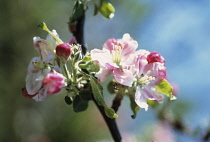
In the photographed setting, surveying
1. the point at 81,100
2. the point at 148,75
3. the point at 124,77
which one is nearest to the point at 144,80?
the point at 148,75

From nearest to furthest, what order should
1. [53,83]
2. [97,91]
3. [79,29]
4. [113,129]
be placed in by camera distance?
[53,83], [97,91], [113,129], [79,29]

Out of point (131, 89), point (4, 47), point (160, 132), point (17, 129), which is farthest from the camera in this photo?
point (4, 47)

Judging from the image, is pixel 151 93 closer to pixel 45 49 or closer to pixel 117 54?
pixel 117 54

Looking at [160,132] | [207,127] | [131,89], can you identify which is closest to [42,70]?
[131,89]

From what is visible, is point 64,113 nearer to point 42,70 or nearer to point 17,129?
point 17,129

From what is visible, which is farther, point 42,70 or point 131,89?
point 131,89

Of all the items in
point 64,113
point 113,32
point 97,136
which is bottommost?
point 97,136
